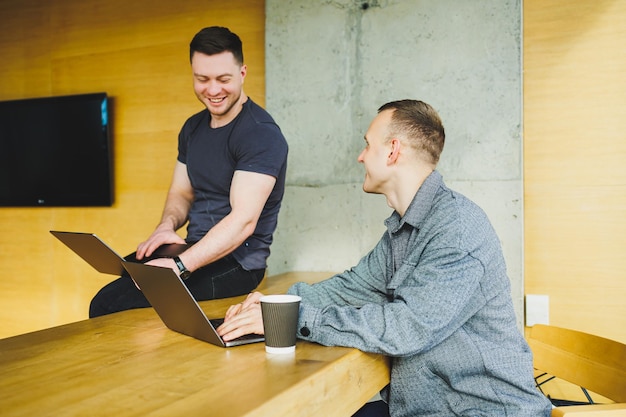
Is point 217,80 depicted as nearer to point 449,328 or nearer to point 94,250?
point 94,250

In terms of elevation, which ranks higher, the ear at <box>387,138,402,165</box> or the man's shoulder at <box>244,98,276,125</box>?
the man's shoulder at <box>244,98,276,125</box>

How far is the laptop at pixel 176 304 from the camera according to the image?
47.1 inches

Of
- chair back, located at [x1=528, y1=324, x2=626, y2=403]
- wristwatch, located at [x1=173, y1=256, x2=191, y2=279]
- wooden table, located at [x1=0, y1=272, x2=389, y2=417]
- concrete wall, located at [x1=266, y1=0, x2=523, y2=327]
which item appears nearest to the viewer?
wooden table, located at [x1=0, y1=272, x2=389, y2=417]

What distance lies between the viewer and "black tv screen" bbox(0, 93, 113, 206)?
366 centimetres

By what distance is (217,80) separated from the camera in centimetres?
208

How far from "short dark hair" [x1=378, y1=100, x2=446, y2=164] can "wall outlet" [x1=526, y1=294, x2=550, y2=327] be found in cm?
140

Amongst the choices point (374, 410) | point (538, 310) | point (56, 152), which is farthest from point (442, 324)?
point (56, 152)

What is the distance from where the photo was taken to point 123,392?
94 centimetres

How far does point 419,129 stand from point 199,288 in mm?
902

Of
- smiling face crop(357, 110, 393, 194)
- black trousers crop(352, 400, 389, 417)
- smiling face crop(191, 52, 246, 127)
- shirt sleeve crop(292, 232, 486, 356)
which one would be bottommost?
black trousers crop(352, 400, 389, 417)

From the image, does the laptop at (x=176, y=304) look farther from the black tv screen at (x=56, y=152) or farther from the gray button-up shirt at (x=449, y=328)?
the black tv screen at (x=56, y=152)

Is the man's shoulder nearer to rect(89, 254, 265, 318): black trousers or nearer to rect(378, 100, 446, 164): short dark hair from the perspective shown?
rect(89, 254, 265, 318): black trousers

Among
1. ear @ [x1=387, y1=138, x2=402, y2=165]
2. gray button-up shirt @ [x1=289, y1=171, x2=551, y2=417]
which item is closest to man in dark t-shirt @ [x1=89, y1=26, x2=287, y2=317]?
ear @ [x1=387, y1=138, x2=402, y2=165]

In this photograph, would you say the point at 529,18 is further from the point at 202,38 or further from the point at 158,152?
the point at 158,152
